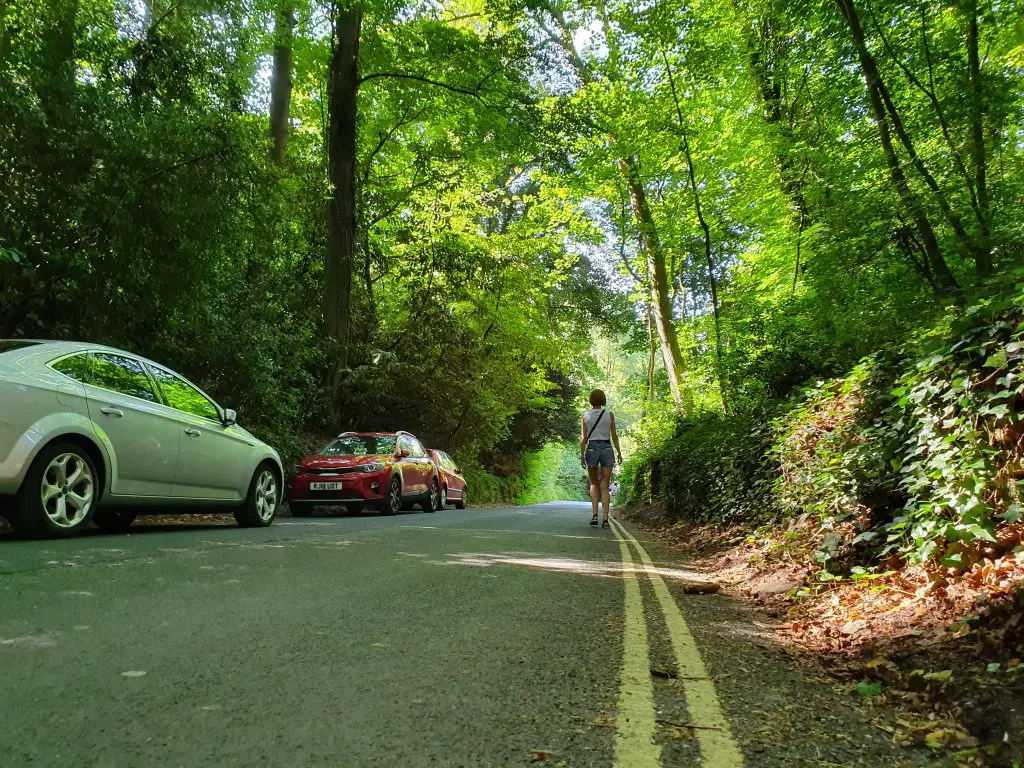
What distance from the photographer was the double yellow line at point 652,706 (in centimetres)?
232

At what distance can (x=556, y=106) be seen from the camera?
54.7 ft

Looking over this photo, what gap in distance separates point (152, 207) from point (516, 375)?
18194 millimetres

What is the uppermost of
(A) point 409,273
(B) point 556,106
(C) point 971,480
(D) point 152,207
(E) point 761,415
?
(B) point 556,106

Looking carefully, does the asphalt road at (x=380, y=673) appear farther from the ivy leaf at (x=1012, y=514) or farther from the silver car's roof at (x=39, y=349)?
the silver car's roof at (x=39, y=349)

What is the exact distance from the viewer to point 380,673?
296 cm

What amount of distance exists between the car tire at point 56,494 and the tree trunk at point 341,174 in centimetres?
1089

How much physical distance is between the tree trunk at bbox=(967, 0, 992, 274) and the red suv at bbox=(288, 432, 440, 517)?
10.1 metres

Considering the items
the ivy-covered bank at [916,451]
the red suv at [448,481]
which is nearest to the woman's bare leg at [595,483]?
the ivy-covered bank at [916,451]

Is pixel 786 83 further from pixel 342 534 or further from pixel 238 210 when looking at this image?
pixel 342 534

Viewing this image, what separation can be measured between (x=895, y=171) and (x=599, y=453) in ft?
18.7

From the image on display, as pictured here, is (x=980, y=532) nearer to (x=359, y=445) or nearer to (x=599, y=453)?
(x=599, y=453)

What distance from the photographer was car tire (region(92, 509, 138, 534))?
7.79 metres

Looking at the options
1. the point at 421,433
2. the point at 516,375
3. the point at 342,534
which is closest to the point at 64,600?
the point at 342,534

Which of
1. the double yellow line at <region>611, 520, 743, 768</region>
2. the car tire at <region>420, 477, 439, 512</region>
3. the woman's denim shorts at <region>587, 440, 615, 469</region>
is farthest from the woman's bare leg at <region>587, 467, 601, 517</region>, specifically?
the double yellow line at <region>611, 520, 743, 768</region>
